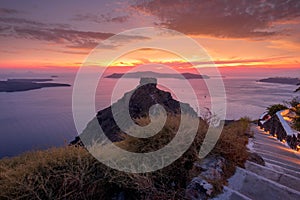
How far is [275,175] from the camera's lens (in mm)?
4020

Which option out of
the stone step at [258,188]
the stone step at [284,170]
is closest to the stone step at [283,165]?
the stone step at [284,170]

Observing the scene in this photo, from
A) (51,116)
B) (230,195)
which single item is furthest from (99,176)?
(51,116)

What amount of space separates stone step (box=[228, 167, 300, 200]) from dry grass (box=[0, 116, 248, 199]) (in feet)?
0.67

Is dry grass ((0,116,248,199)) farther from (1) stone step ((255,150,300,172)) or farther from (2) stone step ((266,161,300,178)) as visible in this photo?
(1) stone step ((255,150,300,172))

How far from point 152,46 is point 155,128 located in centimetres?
590

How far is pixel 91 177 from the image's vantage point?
3834 millimetres

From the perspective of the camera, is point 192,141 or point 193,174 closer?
point 193,174

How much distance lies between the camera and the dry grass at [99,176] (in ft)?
11.1

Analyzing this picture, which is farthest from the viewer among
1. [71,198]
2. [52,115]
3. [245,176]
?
[52,115]

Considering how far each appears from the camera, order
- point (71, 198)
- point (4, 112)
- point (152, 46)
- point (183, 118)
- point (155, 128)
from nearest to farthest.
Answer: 1. point (71, 198)
2. point (155, 128)
3. point (183, 118)
4. point (152, 46)
5. point (4, 112)

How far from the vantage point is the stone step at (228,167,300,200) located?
326 centimetres

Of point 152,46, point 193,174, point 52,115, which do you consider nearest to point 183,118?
point 193,174

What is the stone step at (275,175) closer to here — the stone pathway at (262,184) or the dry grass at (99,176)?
the stone pathway at (262,184)

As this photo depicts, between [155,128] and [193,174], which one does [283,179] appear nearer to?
[193,174]
